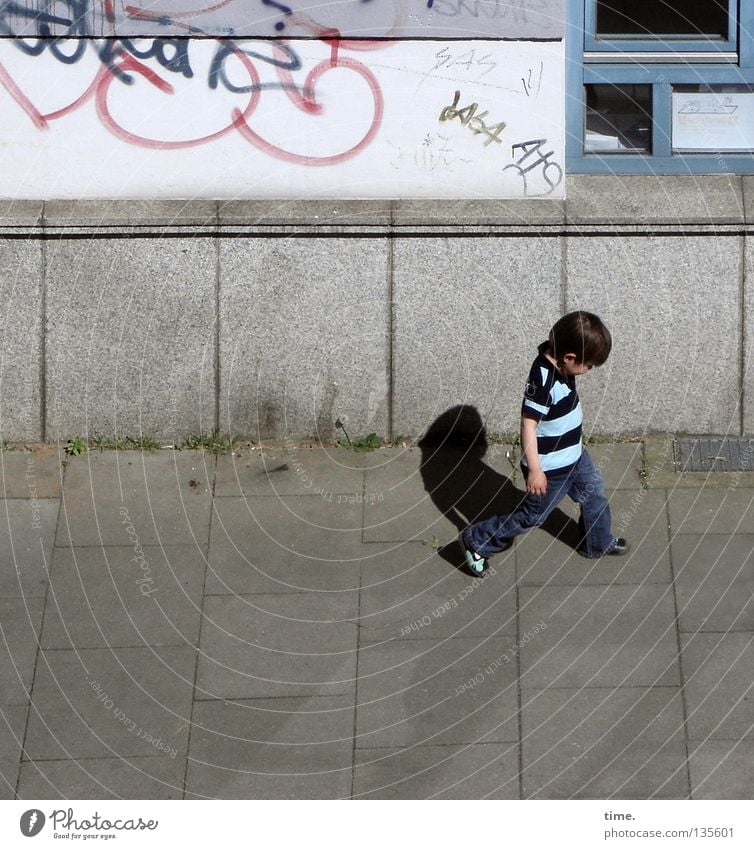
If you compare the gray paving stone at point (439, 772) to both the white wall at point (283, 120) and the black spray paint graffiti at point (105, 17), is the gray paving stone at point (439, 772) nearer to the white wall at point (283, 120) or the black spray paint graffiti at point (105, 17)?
the white wall at point (283, 120)

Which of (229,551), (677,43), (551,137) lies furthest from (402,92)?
(229,551)

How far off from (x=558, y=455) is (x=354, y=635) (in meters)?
1.29

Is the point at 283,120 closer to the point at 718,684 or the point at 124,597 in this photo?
the point at 124,597

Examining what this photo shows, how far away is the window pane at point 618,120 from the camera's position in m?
8.96

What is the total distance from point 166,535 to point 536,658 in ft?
6.88

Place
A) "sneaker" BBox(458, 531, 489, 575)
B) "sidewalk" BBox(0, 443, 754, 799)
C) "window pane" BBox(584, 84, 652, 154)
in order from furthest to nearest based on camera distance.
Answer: "window pane" BBox(584, 84, 652, 154) < "sneaker" BBox(458, 531, 489, 575) < "sidewalk" BBox(0, 443, 754, 799)

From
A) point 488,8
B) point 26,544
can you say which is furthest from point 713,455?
point 26,544

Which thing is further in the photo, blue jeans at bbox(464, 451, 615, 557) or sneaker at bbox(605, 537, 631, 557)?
sneaker at bbox(605, 537, 631, 557)

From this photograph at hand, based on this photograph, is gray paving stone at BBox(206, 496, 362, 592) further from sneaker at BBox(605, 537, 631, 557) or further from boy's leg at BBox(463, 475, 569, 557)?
sneaker at BBox(605, 537, 631, 557)

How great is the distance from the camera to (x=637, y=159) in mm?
8906

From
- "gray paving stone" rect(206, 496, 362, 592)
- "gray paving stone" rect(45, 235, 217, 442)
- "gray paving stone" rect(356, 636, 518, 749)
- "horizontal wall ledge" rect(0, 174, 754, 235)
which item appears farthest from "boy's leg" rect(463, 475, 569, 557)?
"gray paving stone" rect(45, 235, 217, 442)

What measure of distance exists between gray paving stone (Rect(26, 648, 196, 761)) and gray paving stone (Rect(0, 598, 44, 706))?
0.06 meters

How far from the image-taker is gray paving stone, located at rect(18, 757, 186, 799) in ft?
21.5

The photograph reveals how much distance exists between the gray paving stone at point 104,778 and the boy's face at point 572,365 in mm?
2476
